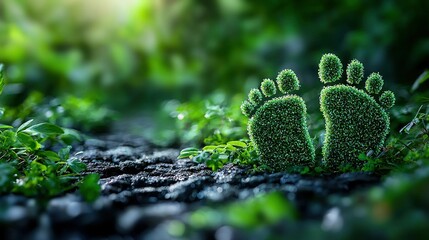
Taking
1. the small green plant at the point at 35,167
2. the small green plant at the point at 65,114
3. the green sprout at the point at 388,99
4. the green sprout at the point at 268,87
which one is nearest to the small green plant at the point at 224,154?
the green sprout at the point at 268,87

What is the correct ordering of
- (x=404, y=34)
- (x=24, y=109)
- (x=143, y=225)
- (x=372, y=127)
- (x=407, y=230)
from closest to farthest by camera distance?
1. (x=407, y=230)
2. (x=143, y=225)
3. (x=372, y=127)
4. (x=24, y=109)
5. (x=404, y=34)

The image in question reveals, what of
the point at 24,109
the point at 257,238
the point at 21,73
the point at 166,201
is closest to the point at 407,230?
the point at 257,238

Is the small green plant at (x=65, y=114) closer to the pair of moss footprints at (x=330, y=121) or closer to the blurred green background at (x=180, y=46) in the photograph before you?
the blurred green background at (x=180, y=46)

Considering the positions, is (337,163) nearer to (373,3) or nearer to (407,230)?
(407,230)

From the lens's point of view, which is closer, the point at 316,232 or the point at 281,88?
the point at 316,232

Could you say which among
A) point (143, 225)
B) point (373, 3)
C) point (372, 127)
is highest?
point (373, 3)

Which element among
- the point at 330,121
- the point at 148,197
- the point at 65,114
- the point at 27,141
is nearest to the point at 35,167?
the point at 27,141

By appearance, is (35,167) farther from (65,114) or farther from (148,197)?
(65,114)
